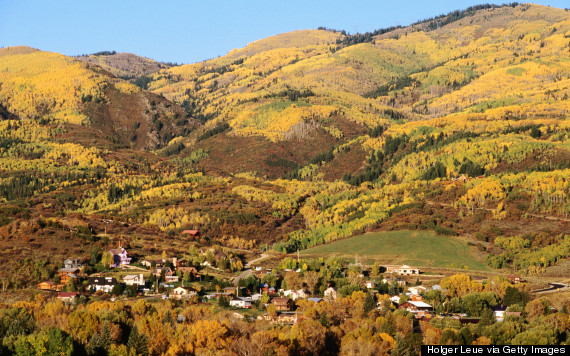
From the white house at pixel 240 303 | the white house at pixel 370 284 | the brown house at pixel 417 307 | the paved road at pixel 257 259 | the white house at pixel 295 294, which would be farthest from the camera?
the paved road at pixel 257 259

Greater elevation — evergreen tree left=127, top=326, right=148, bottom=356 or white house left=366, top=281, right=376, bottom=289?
evergreen tree left=127, top=326, right=148, bottom=356

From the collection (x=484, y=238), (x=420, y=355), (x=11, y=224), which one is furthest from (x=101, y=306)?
(x=484, y=238)

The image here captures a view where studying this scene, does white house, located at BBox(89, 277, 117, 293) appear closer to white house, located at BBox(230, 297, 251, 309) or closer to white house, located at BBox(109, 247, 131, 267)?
white house, located at BBox(109, 247, 131, 267)

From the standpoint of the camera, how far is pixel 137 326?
9144 cm

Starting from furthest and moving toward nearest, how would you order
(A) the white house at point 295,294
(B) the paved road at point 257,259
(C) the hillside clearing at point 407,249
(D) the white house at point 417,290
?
(C) the hillside clearing at point 407,249 < (B) the paved road at point 257,259 < (D) the white house at point 417,290 < (A) the white house at point 295,294

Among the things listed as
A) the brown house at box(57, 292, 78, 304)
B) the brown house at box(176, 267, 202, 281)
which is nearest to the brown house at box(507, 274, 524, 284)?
the brown house at box(176, 267, 202, 281)

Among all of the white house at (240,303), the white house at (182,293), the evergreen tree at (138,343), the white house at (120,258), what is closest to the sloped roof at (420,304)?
the white house at (240,303)

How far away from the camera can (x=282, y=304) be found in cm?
11906

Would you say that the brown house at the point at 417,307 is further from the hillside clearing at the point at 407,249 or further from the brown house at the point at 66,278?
the brown house at the point at 66,278

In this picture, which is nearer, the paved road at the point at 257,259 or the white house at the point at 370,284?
the white house at the point at 370,284

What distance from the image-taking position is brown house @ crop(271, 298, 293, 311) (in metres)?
119

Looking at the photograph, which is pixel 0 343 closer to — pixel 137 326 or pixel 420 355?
pixel 137 326

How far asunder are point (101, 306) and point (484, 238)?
103 meters

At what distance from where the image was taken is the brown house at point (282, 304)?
4668 inches
